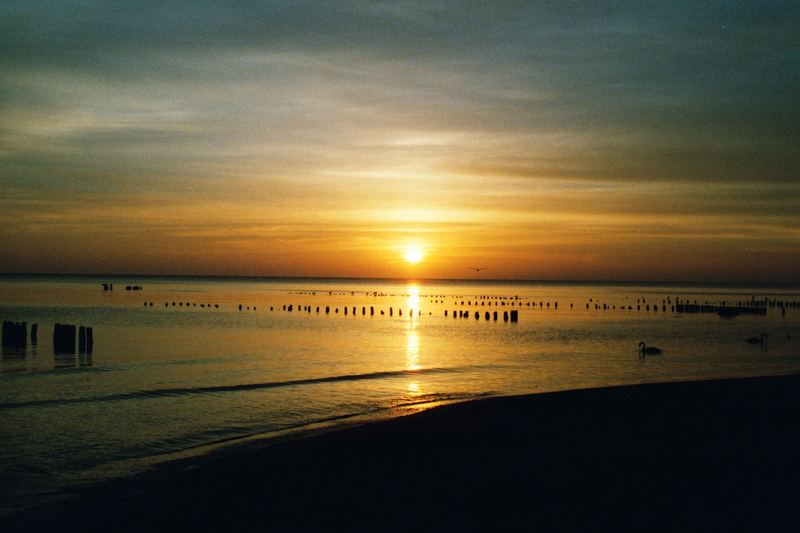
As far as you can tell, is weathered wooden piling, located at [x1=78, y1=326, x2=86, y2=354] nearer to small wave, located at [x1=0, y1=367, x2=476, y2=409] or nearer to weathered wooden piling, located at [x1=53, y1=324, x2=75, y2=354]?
weathered wooden piling, located at [x1=53, y1=324, x2=75, y2=354]

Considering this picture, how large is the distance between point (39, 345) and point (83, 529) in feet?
106

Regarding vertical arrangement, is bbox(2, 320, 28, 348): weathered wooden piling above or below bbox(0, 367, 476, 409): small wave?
above

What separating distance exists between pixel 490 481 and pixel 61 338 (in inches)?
1228

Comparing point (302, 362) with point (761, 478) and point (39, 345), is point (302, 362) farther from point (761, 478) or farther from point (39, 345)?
point (761, 478)

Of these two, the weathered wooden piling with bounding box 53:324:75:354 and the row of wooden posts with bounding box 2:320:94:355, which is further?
the weathered wooden piling with bounding box 53:324:75:354

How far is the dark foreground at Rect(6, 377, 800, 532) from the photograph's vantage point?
9.01 metres

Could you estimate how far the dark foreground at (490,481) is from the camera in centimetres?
901

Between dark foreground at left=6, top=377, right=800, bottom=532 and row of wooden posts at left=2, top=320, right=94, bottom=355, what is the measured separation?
2419cm

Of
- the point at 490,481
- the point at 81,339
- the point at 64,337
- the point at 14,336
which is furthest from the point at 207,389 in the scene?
the point at 14,336

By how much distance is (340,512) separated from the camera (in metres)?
9.48

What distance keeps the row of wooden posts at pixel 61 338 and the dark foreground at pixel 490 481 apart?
79.4 feet

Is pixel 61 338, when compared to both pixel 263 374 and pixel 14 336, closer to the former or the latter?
pixel 14 336

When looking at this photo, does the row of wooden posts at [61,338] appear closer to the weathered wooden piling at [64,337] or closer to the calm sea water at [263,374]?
the weathered wooden piling at [64,337]

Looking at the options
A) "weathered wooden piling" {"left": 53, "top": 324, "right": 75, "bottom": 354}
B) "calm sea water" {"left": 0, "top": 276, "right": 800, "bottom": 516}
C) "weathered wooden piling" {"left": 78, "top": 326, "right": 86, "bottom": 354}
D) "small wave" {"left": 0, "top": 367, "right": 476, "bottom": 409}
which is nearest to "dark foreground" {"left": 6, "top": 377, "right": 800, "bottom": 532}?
"calm sea water" {"left": 0, "top": 276, "right": 800, "bottom": 516}
